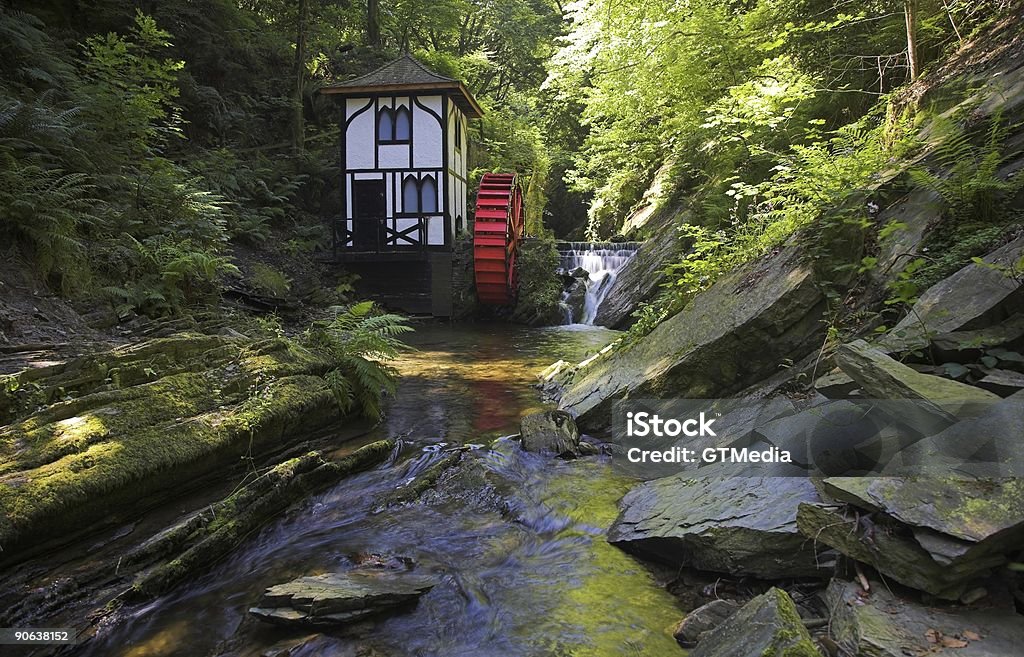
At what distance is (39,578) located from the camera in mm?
3008

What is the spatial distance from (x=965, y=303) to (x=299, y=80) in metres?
19.6

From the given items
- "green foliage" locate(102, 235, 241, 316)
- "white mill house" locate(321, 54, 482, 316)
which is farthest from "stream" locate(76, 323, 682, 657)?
"white mill house" locate(321, 54, 482, 316)

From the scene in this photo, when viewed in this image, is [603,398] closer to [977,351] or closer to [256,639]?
[977,351]

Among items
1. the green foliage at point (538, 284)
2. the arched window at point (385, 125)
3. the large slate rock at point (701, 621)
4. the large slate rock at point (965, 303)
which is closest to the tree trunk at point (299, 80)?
the arched window at point (385, 125)

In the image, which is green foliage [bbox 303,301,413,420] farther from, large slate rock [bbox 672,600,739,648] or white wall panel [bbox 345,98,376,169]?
white wall panel [bbox 345,98,376,169]

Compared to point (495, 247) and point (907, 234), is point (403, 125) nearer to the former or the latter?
point (495, 247)

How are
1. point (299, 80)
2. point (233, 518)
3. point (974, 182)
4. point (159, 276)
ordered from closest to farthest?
point (233, 518) → point (974, 182) → point (159, 276) → point (299, 80)

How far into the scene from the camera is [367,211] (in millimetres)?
18125

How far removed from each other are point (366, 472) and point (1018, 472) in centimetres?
445

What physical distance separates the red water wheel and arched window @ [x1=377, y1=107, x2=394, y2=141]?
139 inches

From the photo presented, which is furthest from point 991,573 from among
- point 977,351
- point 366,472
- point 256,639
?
point 366,472

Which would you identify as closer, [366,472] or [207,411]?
[207,411]

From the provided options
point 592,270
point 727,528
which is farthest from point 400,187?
point 727,528

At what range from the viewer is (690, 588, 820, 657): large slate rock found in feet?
6.66
